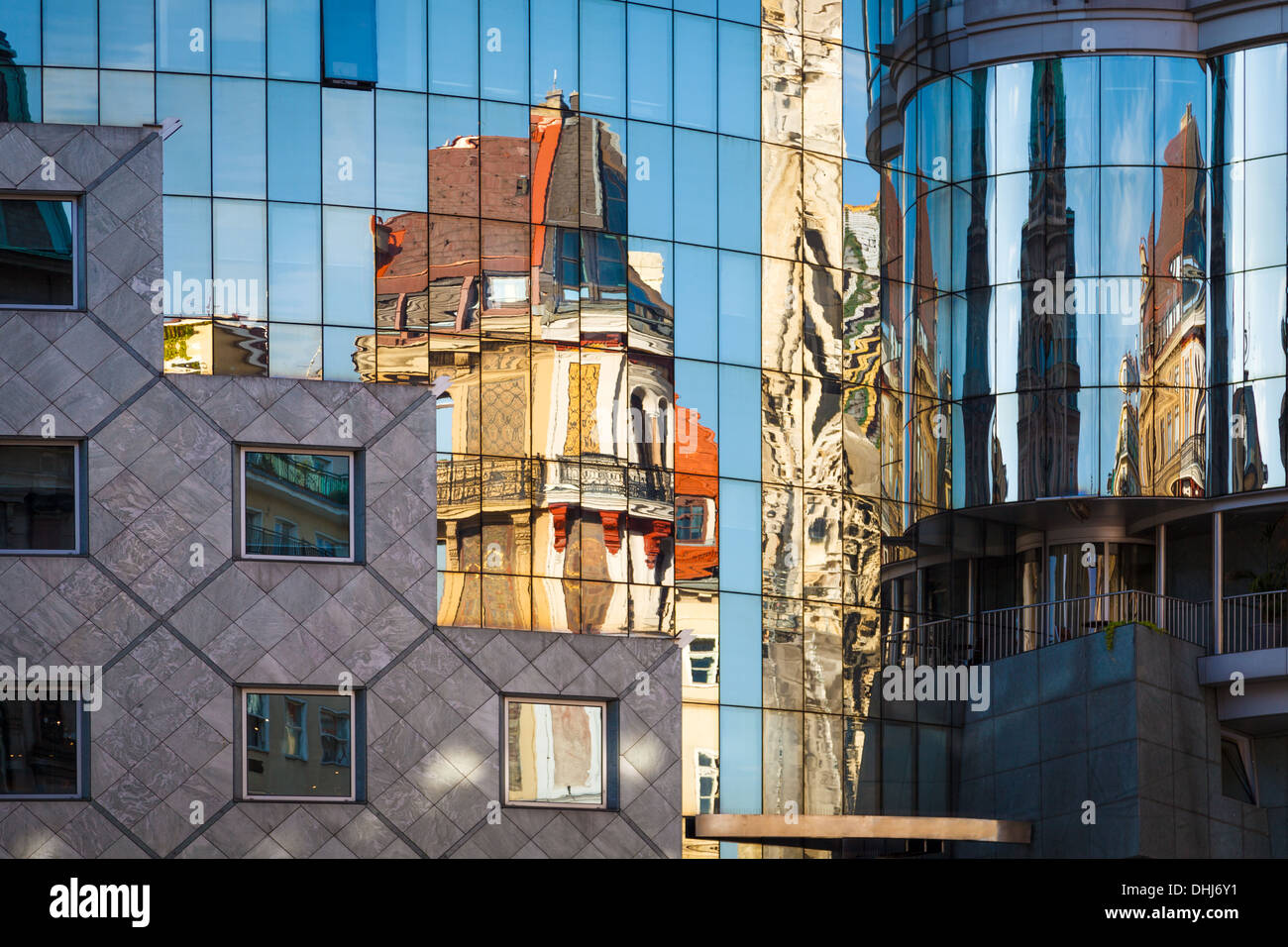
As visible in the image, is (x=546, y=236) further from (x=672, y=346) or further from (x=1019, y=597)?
(x=1019, y=597)

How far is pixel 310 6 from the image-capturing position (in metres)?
37.5

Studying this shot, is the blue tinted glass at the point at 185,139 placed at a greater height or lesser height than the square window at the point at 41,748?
greater

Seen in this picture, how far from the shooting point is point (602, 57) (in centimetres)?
4022

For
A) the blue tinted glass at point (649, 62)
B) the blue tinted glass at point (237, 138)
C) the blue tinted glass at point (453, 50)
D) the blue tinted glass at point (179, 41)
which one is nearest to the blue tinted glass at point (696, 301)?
the blue tinted glass at point (649, 62)

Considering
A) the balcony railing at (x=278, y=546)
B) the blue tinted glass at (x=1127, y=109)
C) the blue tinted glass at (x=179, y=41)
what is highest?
the blue tinted glass at (x=1127, y=109)

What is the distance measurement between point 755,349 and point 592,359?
156 inches

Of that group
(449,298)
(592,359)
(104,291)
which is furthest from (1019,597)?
(104,291)

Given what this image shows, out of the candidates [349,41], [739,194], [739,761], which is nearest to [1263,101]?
[739,194]

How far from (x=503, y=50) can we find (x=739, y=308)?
710 cm

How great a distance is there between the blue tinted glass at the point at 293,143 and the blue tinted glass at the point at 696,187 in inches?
298

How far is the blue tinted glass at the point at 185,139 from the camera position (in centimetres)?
3666

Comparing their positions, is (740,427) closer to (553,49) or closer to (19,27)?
(553,49)

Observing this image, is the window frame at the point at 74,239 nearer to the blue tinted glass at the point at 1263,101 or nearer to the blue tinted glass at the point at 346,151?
the blue tinted glass at the point at 346,151

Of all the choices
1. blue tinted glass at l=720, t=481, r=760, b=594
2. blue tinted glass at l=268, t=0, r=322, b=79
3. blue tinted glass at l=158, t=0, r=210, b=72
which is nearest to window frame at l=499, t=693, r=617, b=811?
blue tinted glass at l=720, t=481, r=760, b=594
